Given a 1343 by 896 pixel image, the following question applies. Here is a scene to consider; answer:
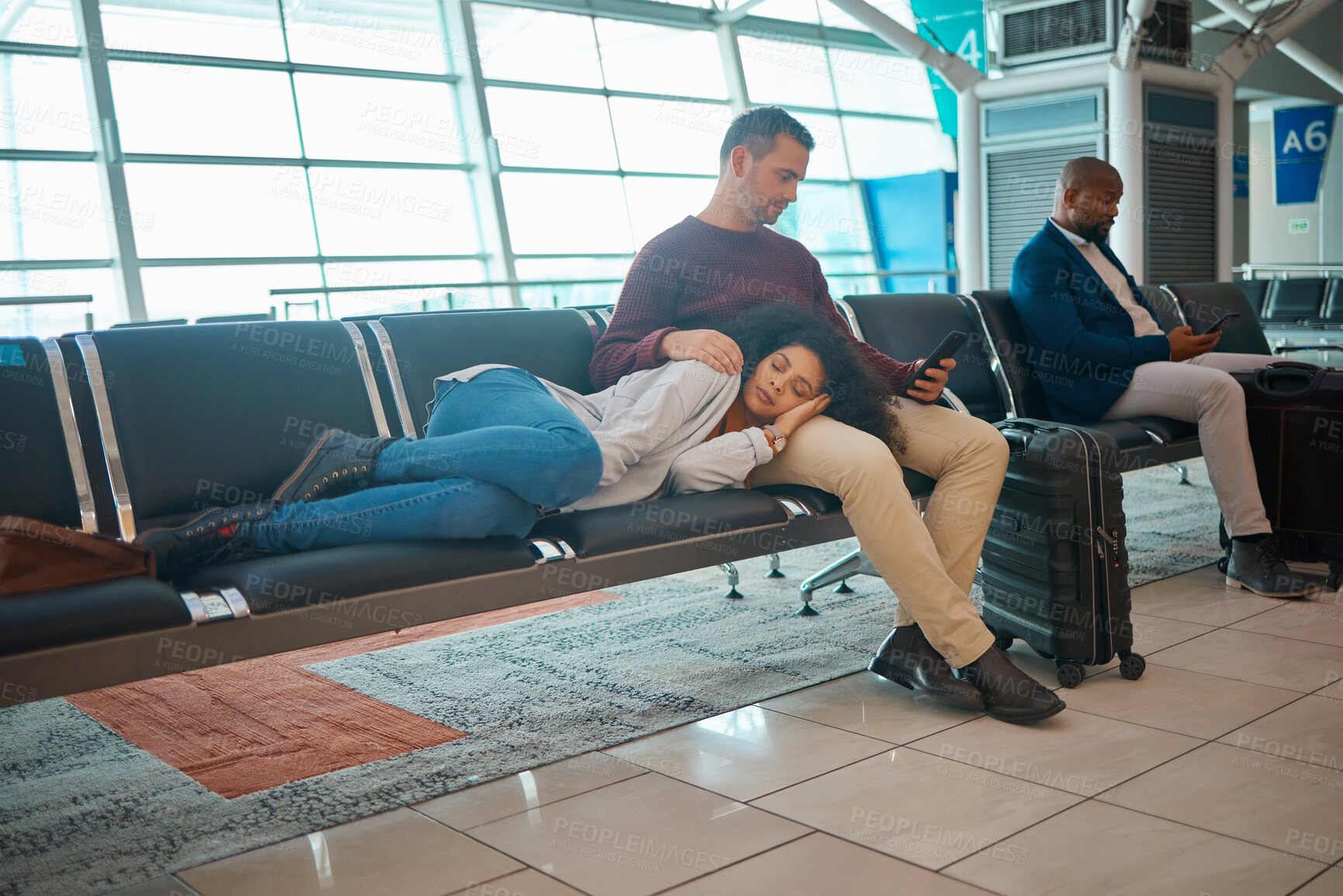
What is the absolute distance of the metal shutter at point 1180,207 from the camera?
6168mm

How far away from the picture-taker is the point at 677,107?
9.27 meters

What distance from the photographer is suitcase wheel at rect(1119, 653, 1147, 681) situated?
232cm

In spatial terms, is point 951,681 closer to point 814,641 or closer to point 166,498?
point 814,641

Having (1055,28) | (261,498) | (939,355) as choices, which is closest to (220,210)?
(1055,28)

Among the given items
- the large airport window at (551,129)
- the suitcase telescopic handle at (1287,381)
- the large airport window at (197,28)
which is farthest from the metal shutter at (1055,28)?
the large airport window at (197,28)

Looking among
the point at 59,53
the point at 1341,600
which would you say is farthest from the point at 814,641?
the point at 59,53

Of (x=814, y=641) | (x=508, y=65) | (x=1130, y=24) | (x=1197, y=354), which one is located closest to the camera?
(x=814, y=641)

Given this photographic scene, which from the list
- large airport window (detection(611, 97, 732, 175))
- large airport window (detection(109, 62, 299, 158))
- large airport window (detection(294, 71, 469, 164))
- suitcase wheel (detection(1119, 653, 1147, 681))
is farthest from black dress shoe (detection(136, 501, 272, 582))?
Result: large airport window (detection(611, 97, 732, 175))

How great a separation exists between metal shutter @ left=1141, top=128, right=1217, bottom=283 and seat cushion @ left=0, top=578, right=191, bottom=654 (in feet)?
19.0

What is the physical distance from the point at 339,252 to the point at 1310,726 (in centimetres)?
678

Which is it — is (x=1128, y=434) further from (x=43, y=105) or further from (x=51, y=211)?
(x=43, y=105)

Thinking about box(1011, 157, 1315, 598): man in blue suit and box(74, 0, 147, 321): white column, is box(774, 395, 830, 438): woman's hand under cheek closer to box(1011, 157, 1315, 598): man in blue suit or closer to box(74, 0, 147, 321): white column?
box(1011, 157, 1315, 598): man in blue suit

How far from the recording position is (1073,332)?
10.4 ft

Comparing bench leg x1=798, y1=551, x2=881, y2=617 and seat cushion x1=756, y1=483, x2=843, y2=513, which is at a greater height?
seat cushion x1=756, y1=483, x2=843, y2=513
